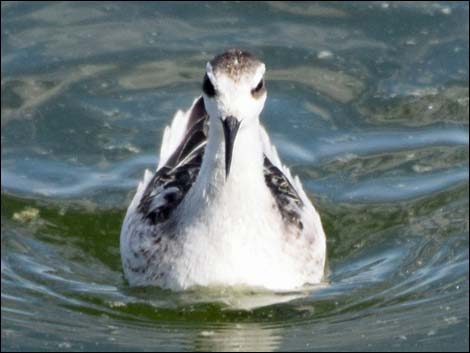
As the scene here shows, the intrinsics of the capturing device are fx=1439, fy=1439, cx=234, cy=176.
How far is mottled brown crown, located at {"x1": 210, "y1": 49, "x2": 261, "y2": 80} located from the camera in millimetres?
9734

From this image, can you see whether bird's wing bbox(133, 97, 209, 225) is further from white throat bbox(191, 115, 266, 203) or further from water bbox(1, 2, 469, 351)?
white throat bbox(191, 115, 266, 203)

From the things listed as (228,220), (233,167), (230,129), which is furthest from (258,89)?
(228,220)

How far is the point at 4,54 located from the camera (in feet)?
49.8

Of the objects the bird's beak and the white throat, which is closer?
the bird's beak

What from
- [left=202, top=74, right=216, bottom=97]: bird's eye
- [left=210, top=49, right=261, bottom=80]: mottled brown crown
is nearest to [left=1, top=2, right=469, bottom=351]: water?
[left=202, top=74, right=216, bottom=97]: bird's eye

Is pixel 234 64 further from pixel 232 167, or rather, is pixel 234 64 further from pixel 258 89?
pixel 232 167

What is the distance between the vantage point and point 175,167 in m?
12.2

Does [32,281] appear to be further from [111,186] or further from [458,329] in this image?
[458,329]

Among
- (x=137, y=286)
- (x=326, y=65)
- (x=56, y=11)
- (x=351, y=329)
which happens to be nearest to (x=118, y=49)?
(x=56, y=11)

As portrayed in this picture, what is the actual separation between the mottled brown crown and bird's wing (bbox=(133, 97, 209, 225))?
175 centimetres

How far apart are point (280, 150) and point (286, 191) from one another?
6.67 ft

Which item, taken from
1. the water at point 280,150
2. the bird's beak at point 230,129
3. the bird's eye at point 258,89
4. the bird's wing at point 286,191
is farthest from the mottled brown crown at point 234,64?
the water at point 280,150

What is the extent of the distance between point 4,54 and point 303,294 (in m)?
5.56

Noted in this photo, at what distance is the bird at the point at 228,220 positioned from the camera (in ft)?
32.2
